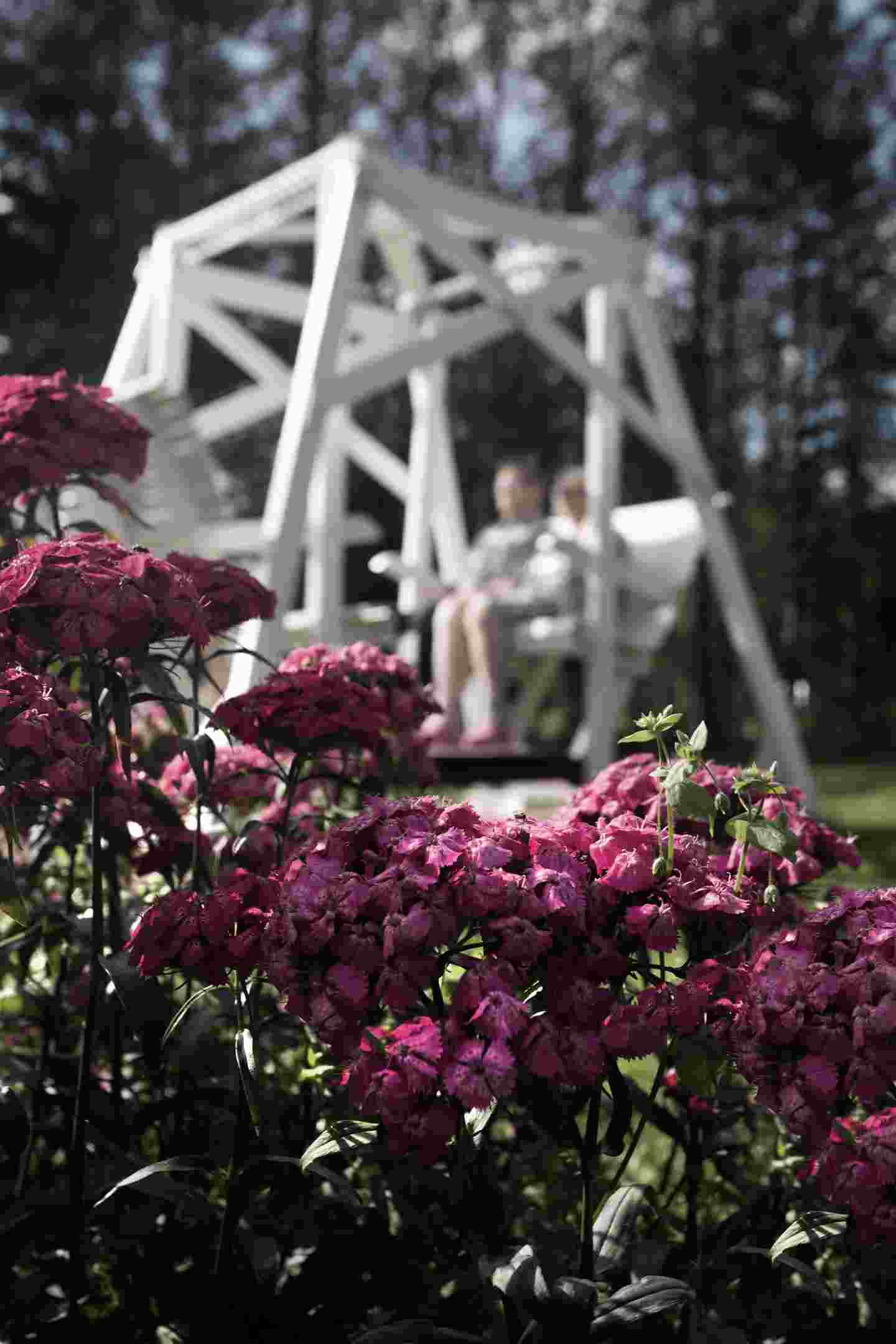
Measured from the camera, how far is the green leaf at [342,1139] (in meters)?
0.97

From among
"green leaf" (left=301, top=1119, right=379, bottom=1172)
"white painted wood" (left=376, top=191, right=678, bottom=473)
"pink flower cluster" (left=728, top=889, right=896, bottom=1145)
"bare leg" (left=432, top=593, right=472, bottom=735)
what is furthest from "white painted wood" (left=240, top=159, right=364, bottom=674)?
"bare leg" (left=432, top=593, right=472, bottom=735)

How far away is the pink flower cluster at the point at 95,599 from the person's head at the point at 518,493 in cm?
452

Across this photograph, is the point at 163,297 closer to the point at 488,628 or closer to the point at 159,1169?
the point at 488,628

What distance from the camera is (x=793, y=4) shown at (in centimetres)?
1422

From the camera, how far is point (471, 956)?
983mm

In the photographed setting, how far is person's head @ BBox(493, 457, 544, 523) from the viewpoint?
18.5ft

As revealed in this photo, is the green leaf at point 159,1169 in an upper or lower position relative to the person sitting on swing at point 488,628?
lower

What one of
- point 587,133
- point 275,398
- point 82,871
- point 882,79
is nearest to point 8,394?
point 82,871

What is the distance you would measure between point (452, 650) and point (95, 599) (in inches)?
162

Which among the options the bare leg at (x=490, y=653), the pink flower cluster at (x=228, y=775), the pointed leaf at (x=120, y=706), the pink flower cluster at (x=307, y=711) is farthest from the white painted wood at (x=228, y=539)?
the pointed leaf at (x=120, y=706)

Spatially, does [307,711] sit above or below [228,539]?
below

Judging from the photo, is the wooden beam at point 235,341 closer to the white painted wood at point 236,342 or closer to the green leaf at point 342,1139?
the white painted wood at point 236,342

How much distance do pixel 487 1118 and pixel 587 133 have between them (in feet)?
48.5

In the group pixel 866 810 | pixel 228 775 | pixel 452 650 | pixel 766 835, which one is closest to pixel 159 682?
pixel 228 775
